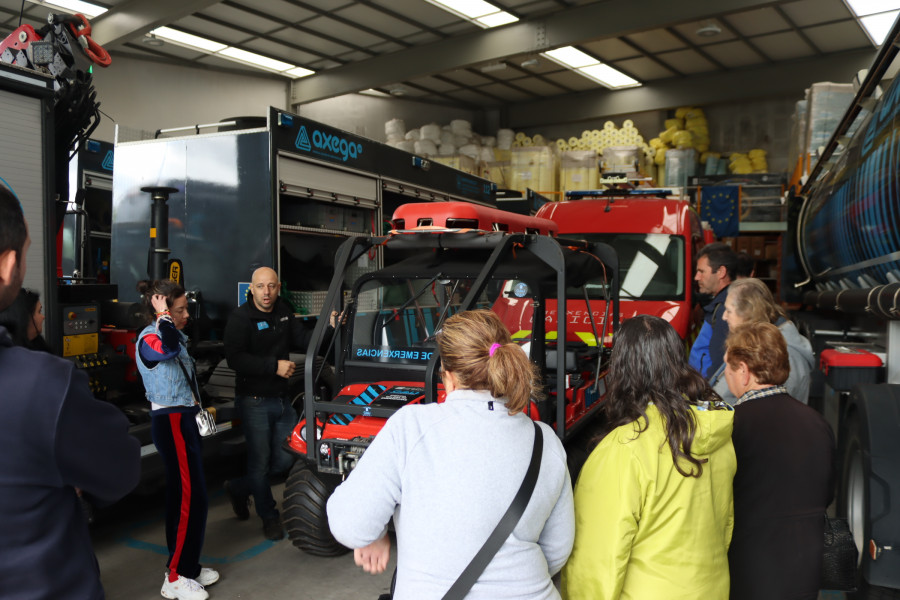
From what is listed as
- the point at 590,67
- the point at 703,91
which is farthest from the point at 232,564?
the point at 703,91

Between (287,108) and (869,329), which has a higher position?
(287,108)

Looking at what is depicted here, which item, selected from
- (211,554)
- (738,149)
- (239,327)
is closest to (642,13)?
(738,149)

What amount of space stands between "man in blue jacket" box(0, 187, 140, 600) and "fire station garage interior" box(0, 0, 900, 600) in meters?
0.03

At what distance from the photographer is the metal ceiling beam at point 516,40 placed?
40.5ft

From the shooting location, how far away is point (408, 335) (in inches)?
183

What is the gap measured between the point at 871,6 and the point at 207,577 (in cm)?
1565

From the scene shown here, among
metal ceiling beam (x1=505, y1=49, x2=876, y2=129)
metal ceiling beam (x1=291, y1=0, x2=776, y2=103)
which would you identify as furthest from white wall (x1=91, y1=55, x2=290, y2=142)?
metal ceiling beam (x1=505, y1=49, x2=876, y2=129)

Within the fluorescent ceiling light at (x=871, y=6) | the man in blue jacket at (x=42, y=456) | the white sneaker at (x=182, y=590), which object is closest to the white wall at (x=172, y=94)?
the white sneaker at (x=182, y=590)

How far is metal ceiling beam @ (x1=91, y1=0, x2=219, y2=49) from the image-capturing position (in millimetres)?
11688

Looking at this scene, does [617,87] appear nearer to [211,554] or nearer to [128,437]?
[211,554]

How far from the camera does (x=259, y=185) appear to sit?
6531 mm

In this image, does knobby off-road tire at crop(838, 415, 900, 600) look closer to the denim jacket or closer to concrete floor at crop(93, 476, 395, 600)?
concrete floor at crop(93, 476, 395, 600)

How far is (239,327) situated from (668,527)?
3442mm

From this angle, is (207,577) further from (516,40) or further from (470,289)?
(516,40)
